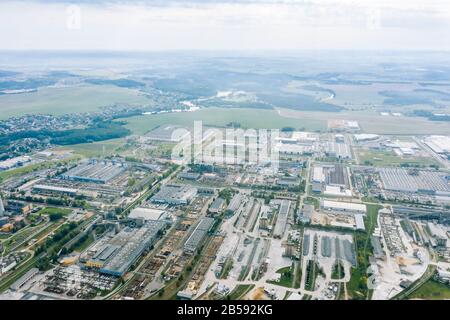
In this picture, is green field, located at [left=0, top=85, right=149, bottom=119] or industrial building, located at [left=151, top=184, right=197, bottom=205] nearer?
industrial building, located at [left=151, top=184, right=197, bottom=205]

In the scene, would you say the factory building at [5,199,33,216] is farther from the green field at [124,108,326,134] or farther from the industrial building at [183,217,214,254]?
the green field at [124,108,326,134]

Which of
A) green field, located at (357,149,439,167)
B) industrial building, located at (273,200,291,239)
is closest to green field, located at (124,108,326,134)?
green field, located at (357,149,439,167)

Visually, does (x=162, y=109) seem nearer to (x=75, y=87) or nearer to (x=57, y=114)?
(x=57, y=114)

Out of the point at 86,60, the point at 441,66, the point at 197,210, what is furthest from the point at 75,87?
the point at 441,66

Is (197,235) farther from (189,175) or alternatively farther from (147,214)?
(189,175)

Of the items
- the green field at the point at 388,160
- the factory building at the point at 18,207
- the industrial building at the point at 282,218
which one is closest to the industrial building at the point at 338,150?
the green field at the point at 388,160

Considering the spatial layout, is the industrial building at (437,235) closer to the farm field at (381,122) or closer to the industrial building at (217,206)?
the industrial building at (217,206)

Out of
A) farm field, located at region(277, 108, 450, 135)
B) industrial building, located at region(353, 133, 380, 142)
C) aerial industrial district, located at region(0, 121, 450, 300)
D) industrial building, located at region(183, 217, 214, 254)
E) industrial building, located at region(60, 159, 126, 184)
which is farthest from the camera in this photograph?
farm field, located at region(277, 108, 450, 135)

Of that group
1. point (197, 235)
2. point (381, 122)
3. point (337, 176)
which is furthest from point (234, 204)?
point (381, 122)
